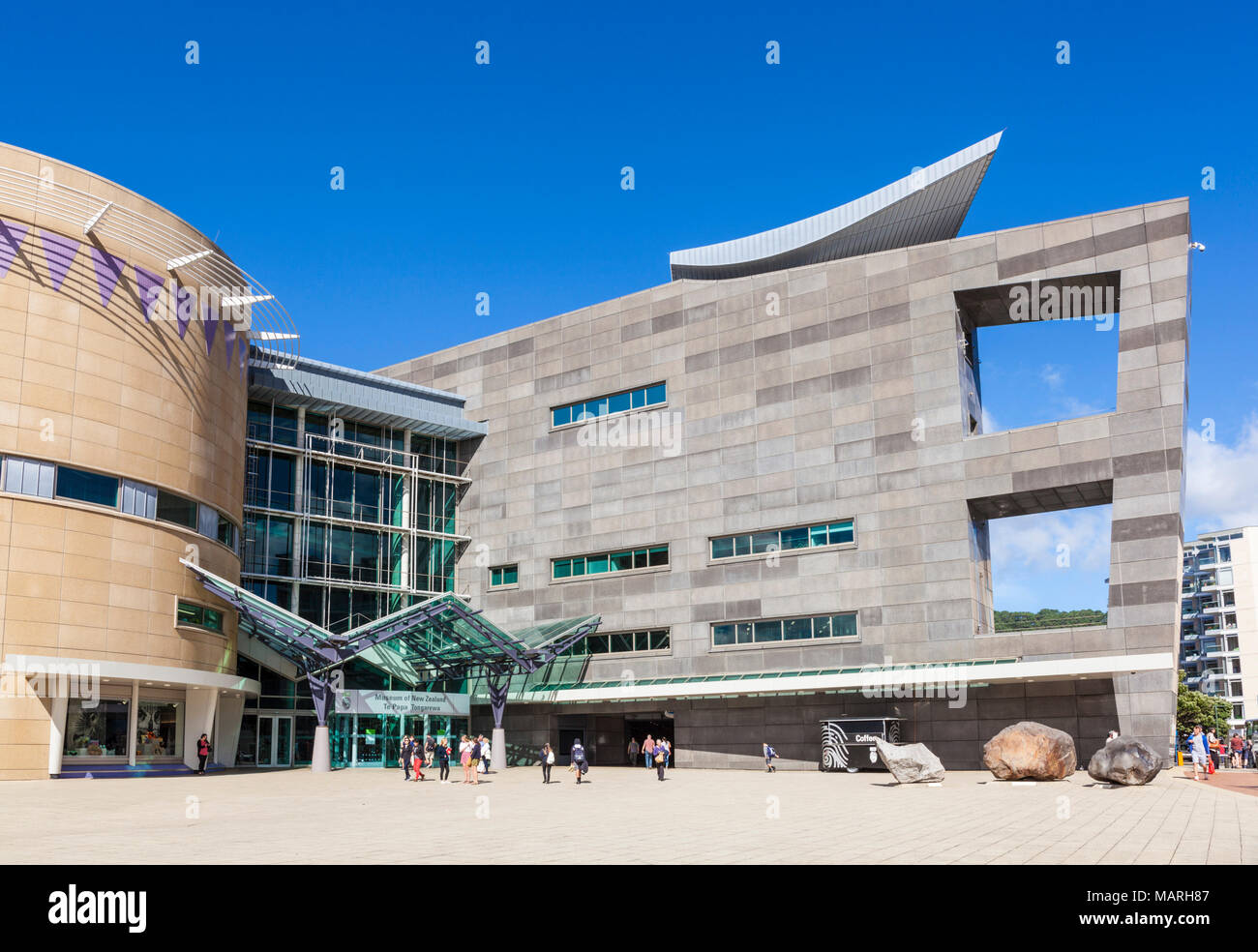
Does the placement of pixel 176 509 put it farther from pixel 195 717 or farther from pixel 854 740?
pixel 854 740

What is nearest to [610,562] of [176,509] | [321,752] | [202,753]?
[321,752]

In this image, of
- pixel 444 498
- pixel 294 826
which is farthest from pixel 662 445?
pixel 294 826

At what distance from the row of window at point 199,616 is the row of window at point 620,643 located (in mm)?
18532

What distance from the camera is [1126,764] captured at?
105 ft

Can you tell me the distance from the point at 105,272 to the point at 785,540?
3215 centimetres

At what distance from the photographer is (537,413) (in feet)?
211

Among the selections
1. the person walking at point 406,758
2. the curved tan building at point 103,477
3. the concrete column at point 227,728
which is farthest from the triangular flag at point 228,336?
the person walking at point 406,758

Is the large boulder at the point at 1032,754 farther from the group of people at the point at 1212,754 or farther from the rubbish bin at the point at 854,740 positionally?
the rubbish bin at the point at 854,740

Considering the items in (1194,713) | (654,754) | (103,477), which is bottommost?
(1194,713)

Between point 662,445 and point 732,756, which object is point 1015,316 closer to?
point 662,445

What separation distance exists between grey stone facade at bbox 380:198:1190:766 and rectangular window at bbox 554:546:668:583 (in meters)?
0.57

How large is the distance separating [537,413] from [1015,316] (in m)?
27.4

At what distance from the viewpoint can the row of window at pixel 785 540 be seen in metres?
51.8

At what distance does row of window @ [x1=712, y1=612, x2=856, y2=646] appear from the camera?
51.1 m
